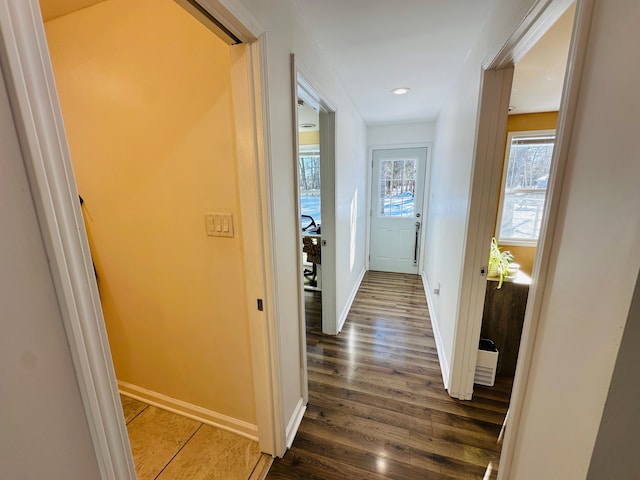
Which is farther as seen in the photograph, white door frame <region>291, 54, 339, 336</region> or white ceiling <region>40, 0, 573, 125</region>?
white door frame <region>291, 54, 339, 336</region>

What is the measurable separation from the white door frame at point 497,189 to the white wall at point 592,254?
0.03 m

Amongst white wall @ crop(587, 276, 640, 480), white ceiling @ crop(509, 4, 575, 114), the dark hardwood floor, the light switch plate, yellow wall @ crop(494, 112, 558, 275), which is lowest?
the dark hardwood floor

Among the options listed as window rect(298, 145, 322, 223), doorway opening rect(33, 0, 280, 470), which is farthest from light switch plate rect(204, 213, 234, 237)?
window rect(298, 145, 322, 223)

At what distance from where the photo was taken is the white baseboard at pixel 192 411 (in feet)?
5.16

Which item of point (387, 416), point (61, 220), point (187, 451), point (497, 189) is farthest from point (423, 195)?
point (61, 220)

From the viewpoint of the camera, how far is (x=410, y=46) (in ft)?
5.63

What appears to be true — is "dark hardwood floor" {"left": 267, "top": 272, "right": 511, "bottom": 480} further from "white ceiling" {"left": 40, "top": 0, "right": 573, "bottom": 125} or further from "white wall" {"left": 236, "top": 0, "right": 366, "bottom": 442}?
"white ceiling" {"left": 40, "top": 0, "right": 573, "bottom": 125}

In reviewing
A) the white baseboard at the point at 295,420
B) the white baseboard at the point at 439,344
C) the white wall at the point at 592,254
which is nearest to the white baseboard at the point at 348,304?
the white baseboard at the point at 439,344

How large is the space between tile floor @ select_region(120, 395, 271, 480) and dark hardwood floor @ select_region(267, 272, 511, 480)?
17 cm

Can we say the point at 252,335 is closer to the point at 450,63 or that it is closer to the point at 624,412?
the point at 624,412

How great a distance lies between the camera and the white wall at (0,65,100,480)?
42 centimetres

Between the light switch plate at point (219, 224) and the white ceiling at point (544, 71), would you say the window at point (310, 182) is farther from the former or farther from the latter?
the light switch plate at point (219, 224)

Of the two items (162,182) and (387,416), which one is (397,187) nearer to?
(387,416)

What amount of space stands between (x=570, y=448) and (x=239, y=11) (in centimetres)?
168
